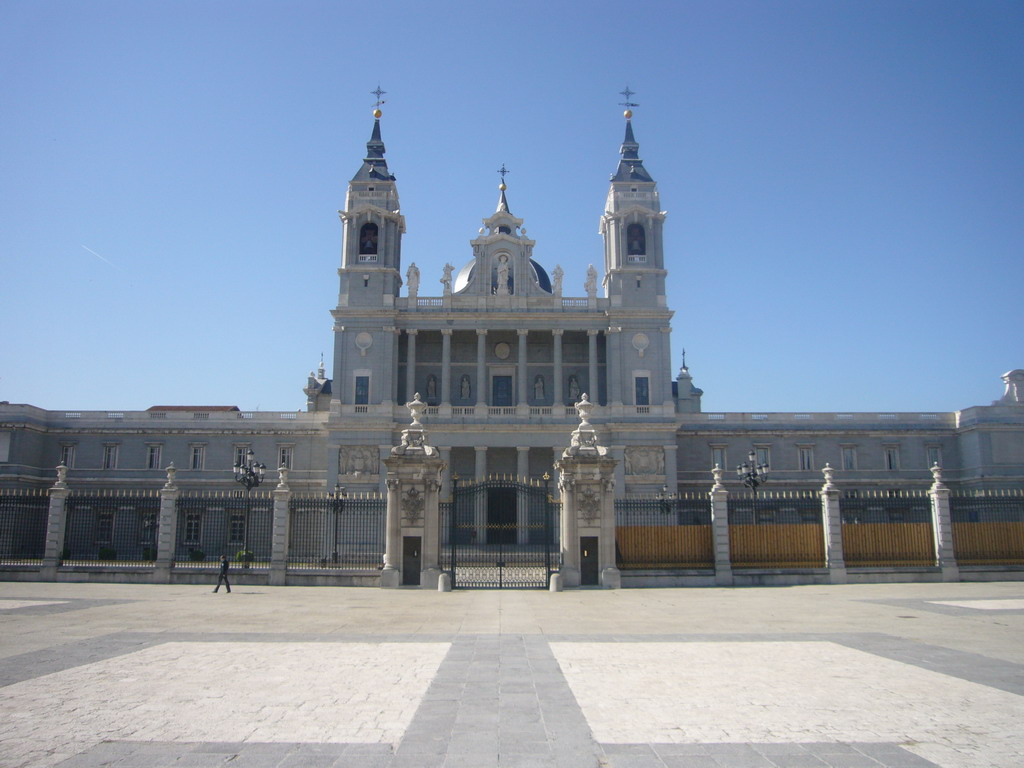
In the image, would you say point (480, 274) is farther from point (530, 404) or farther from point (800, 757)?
point (800, 757)

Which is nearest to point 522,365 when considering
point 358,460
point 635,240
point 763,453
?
point 635,240

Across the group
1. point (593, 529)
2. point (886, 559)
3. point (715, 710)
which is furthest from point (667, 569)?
point (715, 710)

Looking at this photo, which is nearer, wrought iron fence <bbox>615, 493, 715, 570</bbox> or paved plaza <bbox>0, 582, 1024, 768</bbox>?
paved plaza <bbox>0, 582, 1024, 768</bbox>

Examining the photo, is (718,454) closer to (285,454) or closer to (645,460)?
(645,460)

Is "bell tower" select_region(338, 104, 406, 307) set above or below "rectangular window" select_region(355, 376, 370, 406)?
above

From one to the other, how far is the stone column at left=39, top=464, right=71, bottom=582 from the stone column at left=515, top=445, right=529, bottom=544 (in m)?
25.7

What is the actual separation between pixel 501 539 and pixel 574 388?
26.6 metres

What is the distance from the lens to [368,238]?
5603cm

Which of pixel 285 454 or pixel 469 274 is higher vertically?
pixel 469 274

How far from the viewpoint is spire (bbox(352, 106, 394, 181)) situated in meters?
57.2

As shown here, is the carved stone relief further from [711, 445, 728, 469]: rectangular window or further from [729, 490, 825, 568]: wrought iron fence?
[729, 490, 825, 568]: wrought iron fence

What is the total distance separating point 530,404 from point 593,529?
31.9 metres

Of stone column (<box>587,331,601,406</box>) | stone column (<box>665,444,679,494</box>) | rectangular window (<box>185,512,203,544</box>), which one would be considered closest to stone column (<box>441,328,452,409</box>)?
stone column (<box>587,331,601,406</box>)

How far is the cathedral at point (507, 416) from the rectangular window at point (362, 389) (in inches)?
5.4
